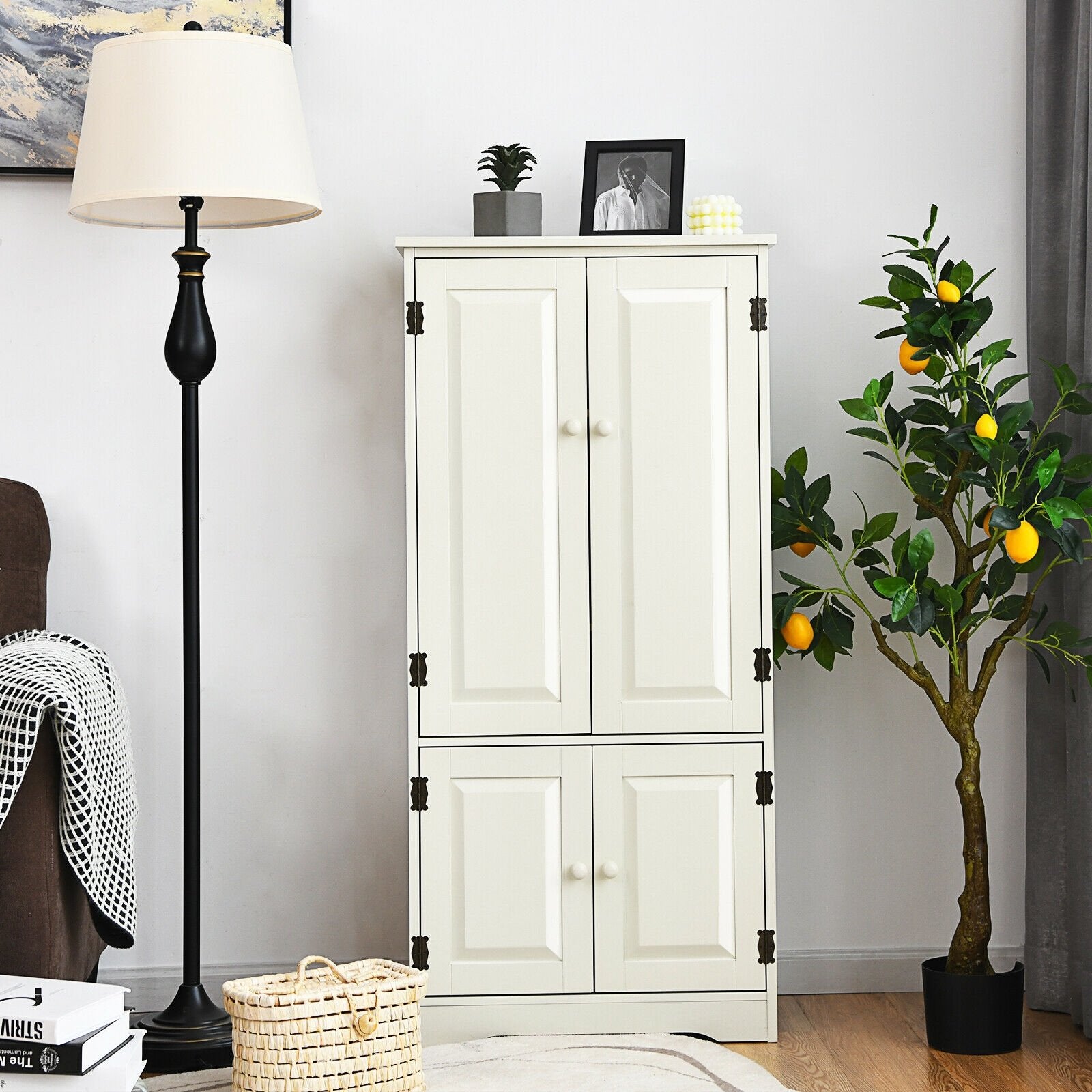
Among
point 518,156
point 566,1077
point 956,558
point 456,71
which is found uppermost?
point 456,71

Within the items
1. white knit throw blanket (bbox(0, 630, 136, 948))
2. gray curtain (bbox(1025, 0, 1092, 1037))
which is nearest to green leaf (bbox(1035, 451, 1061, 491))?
gray curtain (bbox(1025, 0, 1092, 1037))

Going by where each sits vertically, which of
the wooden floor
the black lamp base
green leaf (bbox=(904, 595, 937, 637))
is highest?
green leaf (bbox=(904, 595, 937, 637))

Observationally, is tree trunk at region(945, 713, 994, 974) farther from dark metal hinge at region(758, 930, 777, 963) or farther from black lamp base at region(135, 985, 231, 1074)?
black lamp base at region(135, 985, 231, 1074)

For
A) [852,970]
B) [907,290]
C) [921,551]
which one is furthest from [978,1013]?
[907,290]

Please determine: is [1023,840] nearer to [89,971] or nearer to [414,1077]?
[414,1077]

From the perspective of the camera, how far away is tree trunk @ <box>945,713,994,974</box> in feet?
7.72

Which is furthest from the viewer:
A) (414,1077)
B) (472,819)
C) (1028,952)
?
(1028,952)

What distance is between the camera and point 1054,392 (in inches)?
102

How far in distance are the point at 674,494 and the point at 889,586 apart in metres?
0.43

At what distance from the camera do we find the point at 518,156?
2455 millimetres

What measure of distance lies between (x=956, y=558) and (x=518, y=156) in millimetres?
1192

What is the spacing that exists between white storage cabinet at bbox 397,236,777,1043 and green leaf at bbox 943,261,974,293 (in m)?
0.37

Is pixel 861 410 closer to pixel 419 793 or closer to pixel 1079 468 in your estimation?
pixel 1079 468

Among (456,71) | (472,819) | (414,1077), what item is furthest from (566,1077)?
(456,71)
